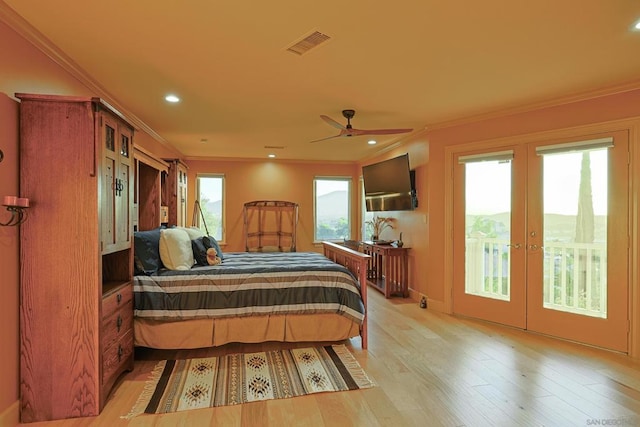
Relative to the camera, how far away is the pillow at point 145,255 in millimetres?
2963

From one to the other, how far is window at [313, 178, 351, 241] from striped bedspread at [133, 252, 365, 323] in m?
4.08

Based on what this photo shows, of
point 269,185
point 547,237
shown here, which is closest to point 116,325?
point 547,237

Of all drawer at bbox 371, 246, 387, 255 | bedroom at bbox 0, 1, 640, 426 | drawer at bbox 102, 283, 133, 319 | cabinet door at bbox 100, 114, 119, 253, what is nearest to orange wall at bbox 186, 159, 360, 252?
bedroom at bbox 0, 1, 640, 426

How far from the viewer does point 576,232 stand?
11.2 feet

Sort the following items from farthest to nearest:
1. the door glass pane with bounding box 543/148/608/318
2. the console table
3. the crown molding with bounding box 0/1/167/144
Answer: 1. the console table
2. the door glass pane with bounding box 543/148/608/318
3. the crown molding with bounding box 0/1/167/144

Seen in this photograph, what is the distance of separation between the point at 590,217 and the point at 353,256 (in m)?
2.35

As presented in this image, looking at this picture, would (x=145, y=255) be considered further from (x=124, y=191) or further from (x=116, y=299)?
(x=124, y=191)

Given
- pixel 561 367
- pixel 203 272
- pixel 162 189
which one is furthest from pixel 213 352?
pixel 561 367

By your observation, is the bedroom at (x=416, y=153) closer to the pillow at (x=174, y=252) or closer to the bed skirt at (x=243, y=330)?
the bed skirt at (x=243, y=330)

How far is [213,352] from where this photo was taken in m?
3.13

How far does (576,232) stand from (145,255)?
13.7 feet

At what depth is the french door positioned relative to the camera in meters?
3.18

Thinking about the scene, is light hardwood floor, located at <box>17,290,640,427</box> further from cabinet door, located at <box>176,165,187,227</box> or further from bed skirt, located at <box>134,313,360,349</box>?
cabinet door, located at <box>176,165,187,227</box>

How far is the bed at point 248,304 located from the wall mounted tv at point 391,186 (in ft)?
6.81
